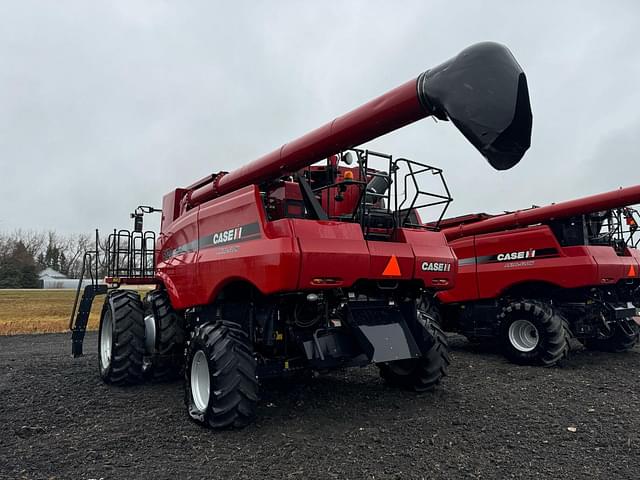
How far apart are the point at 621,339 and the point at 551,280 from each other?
215 centimetres

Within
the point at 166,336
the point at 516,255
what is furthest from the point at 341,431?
the point at 516,255

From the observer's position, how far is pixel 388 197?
5.15 m

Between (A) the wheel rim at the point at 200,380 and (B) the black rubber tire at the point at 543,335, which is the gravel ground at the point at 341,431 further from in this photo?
(B) the black rubber tire at the point at 543,335

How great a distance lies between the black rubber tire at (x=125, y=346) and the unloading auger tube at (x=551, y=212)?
20.1ft

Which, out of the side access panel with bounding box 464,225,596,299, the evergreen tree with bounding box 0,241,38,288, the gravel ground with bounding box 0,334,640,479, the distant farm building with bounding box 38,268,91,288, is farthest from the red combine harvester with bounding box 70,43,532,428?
the distant farm building with bounding box 38,268,91,288

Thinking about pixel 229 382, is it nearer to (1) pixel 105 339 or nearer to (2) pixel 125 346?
(2) pixel 125 346

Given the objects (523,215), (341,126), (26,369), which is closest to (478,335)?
(523,215)

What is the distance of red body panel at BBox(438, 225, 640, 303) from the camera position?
25.8ft

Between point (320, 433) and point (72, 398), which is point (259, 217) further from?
point (72, 398)

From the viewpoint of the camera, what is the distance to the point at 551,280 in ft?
26.6

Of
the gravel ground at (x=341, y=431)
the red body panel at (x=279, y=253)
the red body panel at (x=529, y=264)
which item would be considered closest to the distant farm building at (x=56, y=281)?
the red body panel at (x=529, y=264)

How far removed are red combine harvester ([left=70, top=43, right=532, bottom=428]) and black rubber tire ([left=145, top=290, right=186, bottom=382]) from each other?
0.06 feet

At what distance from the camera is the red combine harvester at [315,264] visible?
11.1ft

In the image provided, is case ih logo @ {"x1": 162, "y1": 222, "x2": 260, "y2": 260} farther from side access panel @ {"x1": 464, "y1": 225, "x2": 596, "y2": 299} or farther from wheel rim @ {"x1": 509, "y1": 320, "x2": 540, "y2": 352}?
side access panel @ {"x1": 464, "y1": 225, "x2": 596, "y2": 299}
